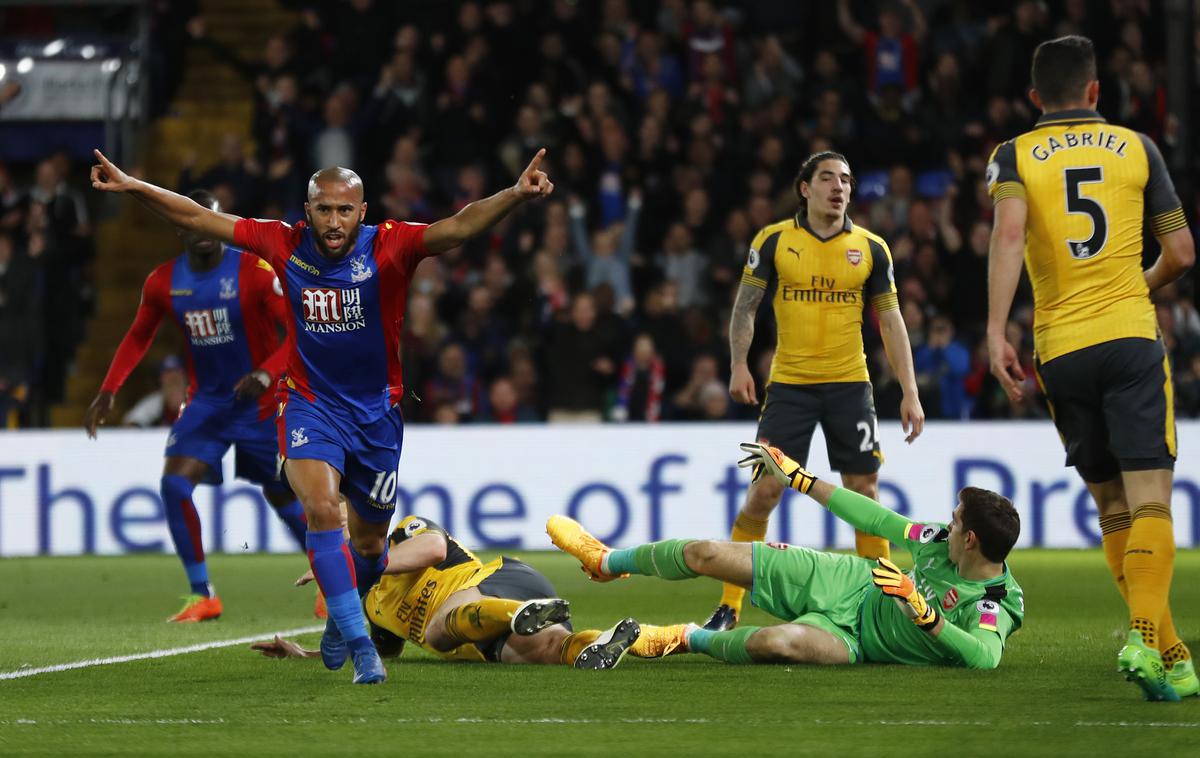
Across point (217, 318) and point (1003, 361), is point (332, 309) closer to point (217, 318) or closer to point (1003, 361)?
point (1003, 361)

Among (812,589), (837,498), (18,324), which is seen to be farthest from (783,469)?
(18,324)

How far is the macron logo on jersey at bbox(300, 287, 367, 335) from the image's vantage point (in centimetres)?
686

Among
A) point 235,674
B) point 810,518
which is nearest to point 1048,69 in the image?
point 235,674

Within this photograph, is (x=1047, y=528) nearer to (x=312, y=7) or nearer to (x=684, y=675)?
(x=684, y=675)

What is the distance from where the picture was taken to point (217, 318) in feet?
32.3

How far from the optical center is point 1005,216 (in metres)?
6.10

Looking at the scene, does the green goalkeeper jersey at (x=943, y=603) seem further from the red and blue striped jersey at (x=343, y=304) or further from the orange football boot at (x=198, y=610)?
the orange football boot at (x=198, y=610)

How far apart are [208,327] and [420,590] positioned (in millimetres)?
3208

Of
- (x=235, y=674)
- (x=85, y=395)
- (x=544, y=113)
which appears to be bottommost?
(x=235, y=674)

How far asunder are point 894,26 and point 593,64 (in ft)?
10.1

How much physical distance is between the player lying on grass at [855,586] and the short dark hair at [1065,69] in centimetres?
148

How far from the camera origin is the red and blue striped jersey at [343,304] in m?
6.87

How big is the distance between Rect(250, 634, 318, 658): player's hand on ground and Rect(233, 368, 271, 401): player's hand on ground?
1.98 metres

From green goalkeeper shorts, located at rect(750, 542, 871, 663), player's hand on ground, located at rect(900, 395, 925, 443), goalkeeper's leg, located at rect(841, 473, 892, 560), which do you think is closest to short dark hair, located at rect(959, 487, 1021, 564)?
green goalkeeper shorts, located at rect(750, 542, 871, 663)
